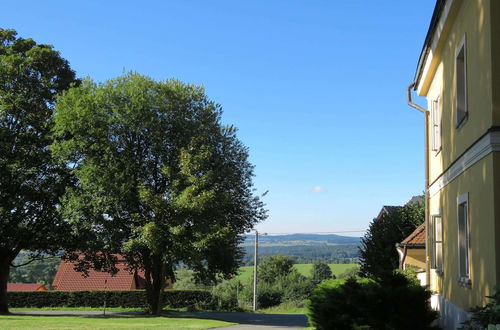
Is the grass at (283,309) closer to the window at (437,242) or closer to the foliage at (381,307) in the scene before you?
the window at (437,242)

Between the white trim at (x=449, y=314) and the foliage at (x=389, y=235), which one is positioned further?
the foliage at (x=389, y=235)

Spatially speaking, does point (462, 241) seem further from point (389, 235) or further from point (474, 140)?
point (389, 235)

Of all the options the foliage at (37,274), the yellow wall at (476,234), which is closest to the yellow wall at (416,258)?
the yellow wall at (476,234)

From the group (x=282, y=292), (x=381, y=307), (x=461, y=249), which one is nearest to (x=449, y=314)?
(x=461, y=249)

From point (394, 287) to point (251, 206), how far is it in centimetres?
2122

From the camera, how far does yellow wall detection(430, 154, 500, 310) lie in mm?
8500

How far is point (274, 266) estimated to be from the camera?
81.7 meters

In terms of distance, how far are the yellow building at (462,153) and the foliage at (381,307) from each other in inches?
28.7

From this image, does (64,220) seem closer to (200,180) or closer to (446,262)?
(200,180)

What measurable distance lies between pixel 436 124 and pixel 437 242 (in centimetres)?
295

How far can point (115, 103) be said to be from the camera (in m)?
29.3

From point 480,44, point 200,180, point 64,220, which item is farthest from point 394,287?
point 64,220

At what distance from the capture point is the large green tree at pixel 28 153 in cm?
3009

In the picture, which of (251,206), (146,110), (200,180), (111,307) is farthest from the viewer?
(111,307)
